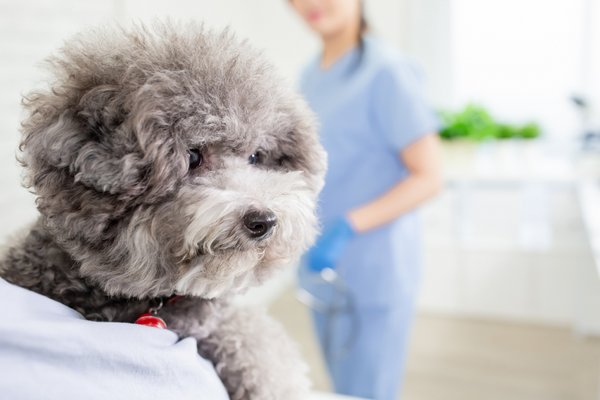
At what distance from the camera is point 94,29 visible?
51 centimetres

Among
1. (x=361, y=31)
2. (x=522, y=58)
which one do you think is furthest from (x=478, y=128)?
(x=361, y=31)

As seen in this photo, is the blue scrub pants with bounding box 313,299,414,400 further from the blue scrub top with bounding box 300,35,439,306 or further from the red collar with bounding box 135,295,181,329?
the red collar with bounding box 135,295,181,329

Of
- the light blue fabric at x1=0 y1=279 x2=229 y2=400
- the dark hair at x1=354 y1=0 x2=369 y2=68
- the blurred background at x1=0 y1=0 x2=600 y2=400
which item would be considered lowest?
the light blue fabric at x1=0 y1=279 x2=229 y2=400

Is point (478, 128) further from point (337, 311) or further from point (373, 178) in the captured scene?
point (337, 311)

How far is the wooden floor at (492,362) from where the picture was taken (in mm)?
2012

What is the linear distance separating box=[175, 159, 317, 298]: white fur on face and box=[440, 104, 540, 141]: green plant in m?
2.40

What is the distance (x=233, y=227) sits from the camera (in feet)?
1.52

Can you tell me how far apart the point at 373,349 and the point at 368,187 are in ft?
1.61

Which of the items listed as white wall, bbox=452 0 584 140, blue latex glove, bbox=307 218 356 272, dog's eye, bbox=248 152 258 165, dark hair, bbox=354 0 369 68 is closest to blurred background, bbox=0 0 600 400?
white wall, bbox=452 0 584 140

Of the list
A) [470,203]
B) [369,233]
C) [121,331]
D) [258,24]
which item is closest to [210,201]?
[121,331]

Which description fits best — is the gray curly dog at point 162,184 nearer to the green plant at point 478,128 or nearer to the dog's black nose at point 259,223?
the dog's black nose at point 259,223

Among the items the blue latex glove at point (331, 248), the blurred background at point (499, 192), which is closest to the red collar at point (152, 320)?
the blue latex glove at point (331, 248)

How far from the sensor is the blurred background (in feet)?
7.20

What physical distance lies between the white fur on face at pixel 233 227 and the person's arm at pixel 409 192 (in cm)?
68
